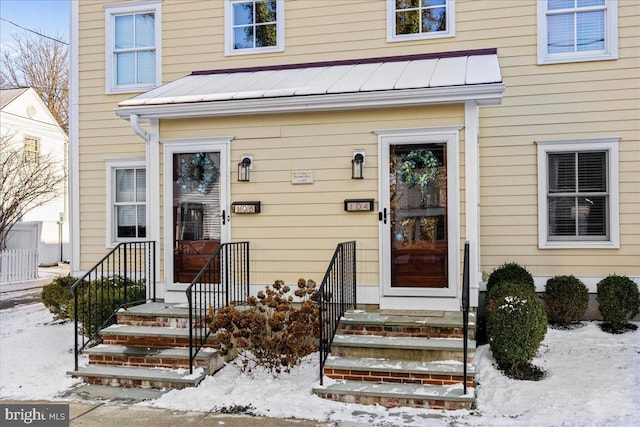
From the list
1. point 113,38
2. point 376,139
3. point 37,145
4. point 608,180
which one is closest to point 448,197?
point 376,139

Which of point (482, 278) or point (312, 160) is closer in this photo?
point (312, 160)

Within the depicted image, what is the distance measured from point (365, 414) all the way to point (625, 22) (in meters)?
6.23

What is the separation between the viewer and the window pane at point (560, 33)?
24.1 feet

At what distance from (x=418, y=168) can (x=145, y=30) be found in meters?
5.52

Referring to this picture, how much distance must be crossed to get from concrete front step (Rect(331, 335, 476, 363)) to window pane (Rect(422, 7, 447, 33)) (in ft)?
15.4

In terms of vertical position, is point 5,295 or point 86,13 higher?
point 86,13

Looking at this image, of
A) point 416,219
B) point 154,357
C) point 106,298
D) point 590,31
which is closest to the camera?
point 154,357

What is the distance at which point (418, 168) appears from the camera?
6203 millimetres

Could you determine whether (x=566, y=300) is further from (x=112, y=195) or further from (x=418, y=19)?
(x=112, y=195)

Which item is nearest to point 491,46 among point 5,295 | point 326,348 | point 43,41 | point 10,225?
point 326,348

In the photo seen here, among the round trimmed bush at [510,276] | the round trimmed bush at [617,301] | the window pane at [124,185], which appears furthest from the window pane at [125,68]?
the round trimmed bush at [617,301]

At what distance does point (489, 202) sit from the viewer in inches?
294

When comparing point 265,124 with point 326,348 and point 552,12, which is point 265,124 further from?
point 552,12

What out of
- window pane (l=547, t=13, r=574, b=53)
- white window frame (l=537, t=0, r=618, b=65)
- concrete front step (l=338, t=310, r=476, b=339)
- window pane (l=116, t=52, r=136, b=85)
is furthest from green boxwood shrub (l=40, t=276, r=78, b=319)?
window pane (l=547, t=13, r=574, b=53)
